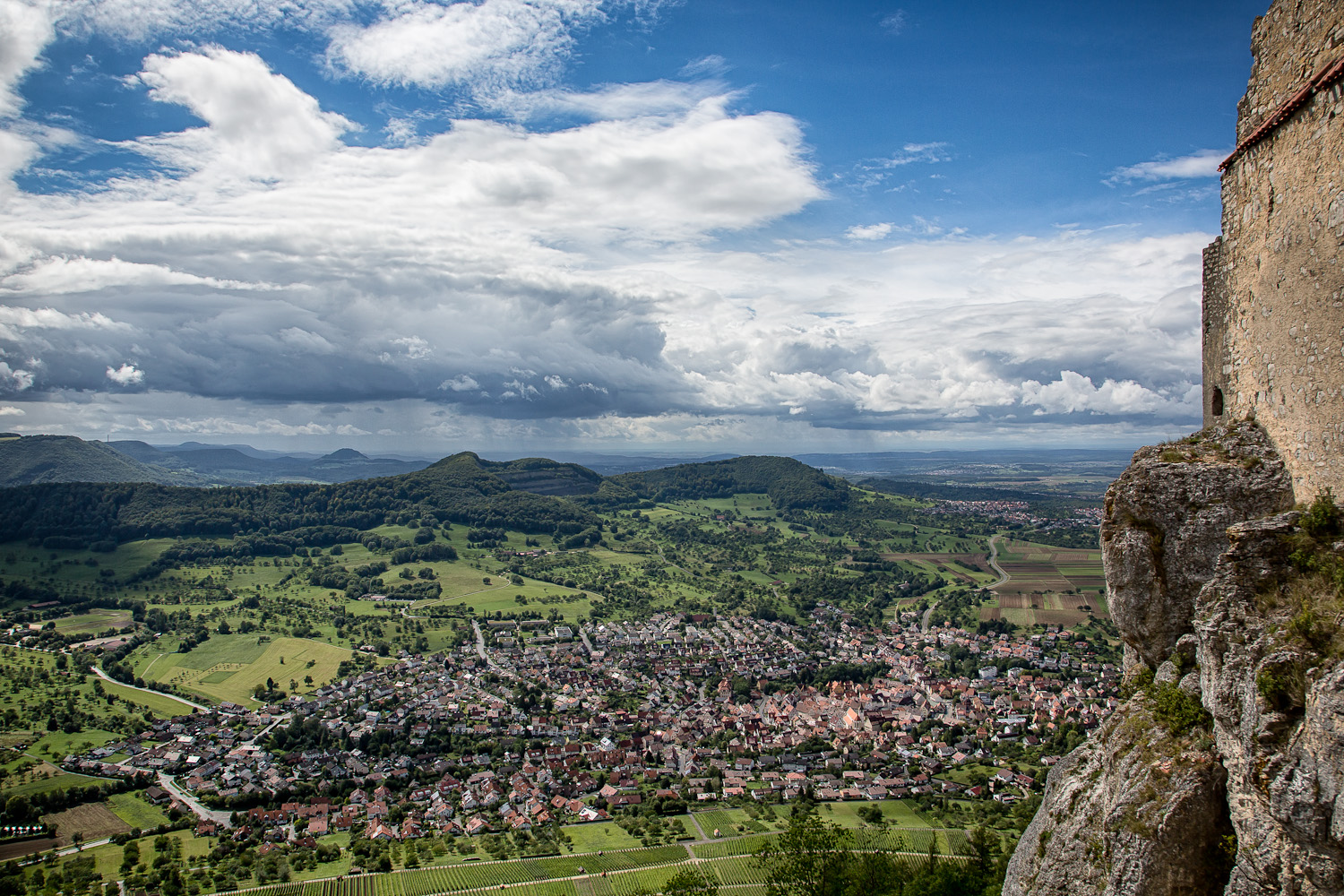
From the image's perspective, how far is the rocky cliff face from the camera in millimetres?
8344

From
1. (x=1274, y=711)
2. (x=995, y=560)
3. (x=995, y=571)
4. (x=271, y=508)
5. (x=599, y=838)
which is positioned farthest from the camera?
(x=271, y=508)

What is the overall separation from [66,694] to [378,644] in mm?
29394

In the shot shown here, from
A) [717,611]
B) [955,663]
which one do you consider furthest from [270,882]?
[717,611]

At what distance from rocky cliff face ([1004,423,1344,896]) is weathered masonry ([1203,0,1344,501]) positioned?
0.93m

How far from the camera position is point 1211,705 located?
10.2 metres

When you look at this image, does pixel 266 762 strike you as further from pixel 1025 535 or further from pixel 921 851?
pixel 1025 535

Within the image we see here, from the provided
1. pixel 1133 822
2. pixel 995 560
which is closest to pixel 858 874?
pixel 1133 822

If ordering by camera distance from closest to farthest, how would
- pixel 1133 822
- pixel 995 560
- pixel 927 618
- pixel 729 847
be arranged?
pixel 1133 822
pixel 729 847
pixel 927 618
pixel 995 560

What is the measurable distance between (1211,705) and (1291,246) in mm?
7206

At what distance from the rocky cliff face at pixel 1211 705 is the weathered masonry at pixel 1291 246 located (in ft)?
3.05

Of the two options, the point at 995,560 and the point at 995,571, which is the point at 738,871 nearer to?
the point at 995,571

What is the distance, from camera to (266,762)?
185 ft

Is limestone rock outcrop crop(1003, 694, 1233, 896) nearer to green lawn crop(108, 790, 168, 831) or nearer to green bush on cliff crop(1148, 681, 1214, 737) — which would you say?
green bush on cliff crop(1148, 681, 1214, 737)

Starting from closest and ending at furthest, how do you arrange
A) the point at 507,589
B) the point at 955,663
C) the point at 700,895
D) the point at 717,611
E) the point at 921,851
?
1. the point at 700,895
2. the point at 921,851
3. the point at 955,663
4. the point at 717,611
5. the point at 507,589
